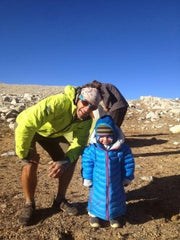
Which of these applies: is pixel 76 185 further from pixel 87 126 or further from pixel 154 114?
pixel 154 114

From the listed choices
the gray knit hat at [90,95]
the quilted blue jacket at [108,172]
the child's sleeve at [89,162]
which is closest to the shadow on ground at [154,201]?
the quilted blue jacket at [108,172]

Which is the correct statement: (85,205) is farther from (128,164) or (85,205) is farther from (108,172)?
(128,164)

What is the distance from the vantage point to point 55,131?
3.68 m

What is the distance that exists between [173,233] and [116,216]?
A: 732mm

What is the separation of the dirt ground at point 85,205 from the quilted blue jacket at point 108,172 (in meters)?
0.30

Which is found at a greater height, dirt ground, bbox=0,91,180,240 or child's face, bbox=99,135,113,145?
child's face, bbox=99,135,113,145

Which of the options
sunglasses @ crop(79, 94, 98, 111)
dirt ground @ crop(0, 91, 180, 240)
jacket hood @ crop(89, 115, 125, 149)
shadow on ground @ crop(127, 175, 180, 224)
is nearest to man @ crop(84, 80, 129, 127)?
dirt ground @ crop(0, 91, 180, 240)

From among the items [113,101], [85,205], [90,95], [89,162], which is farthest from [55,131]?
[113,101]

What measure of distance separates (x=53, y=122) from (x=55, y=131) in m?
0.17

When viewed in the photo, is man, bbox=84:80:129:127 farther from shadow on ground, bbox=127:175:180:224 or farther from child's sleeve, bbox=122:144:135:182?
child's sleeve, bbox=122:144:135:182

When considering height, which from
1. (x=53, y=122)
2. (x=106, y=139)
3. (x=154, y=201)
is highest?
(x=53, y=122)

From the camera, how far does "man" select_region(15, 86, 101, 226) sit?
328cm

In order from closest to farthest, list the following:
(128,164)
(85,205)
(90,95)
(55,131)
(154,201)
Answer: (90,95) → (128,164) → (55,131) → (85,205) → (154,201)

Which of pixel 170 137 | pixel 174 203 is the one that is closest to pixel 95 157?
pixel 174 203
